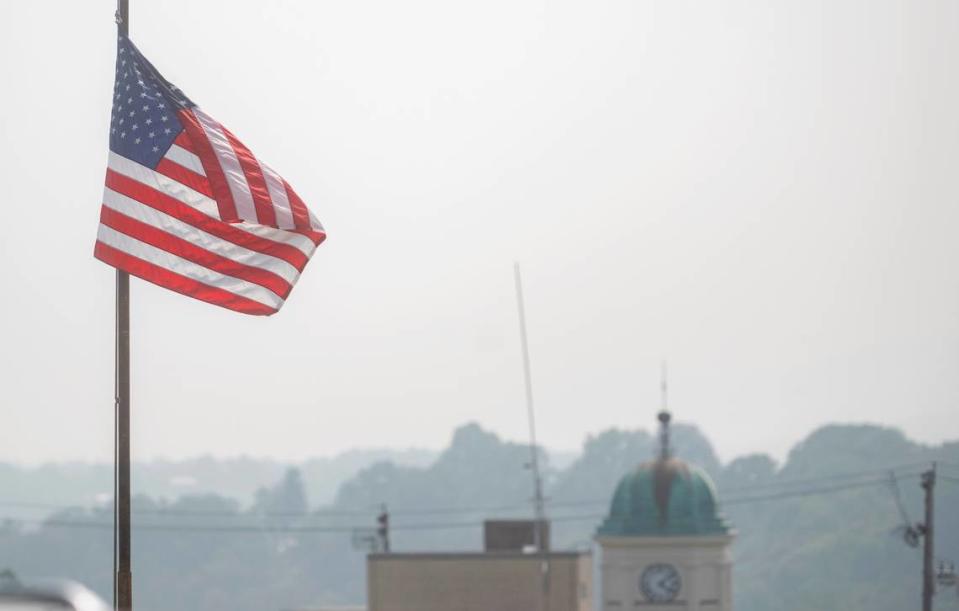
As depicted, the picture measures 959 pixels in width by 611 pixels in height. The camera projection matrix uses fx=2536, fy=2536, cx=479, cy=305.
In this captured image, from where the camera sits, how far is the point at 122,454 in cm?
2153

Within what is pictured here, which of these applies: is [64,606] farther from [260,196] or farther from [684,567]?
[684,567]

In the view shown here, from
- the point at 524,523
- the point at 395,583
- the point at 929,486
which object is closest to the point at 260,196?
the point at 929,486

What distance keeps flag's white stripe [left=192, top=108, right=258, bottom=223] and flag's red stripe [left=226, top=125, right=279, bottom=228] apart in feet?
0.13

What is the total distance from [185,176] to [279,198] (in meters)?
0.95

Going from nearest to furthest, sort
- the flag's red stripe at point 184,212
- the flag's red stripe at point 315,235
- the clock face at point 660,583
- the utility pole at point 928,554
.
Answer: the flag's red stripe at point 184,212 → the flag's red stripe at point 315,235 → the utility pole at point 928,554 → the clock face at point 660,583

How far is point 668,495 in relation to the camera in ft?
318

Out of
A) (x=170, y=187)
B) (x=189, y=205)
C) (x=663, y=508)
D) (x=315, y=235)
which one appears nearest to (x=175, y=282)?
(x=189, y=205)

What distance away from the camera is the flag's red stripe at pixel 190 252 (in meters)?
22.9

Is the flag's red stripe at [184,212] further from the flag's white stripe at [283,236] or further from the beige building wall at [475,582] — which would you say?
the beige building wall at [475,582]

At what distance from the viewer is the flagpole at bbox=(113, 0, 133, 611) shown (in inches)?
829

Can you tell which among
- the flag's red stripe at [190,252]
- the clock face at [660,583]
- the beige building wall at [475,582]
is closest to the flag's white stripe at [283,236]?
the flag's red stripe at [190,252]

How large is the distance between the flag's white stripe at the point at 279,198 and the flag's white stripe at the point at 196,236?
354 millimetres

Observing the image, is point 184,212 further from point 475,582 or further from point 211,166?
point 475,582

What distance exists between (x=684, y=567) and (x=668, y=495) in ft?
9.60
